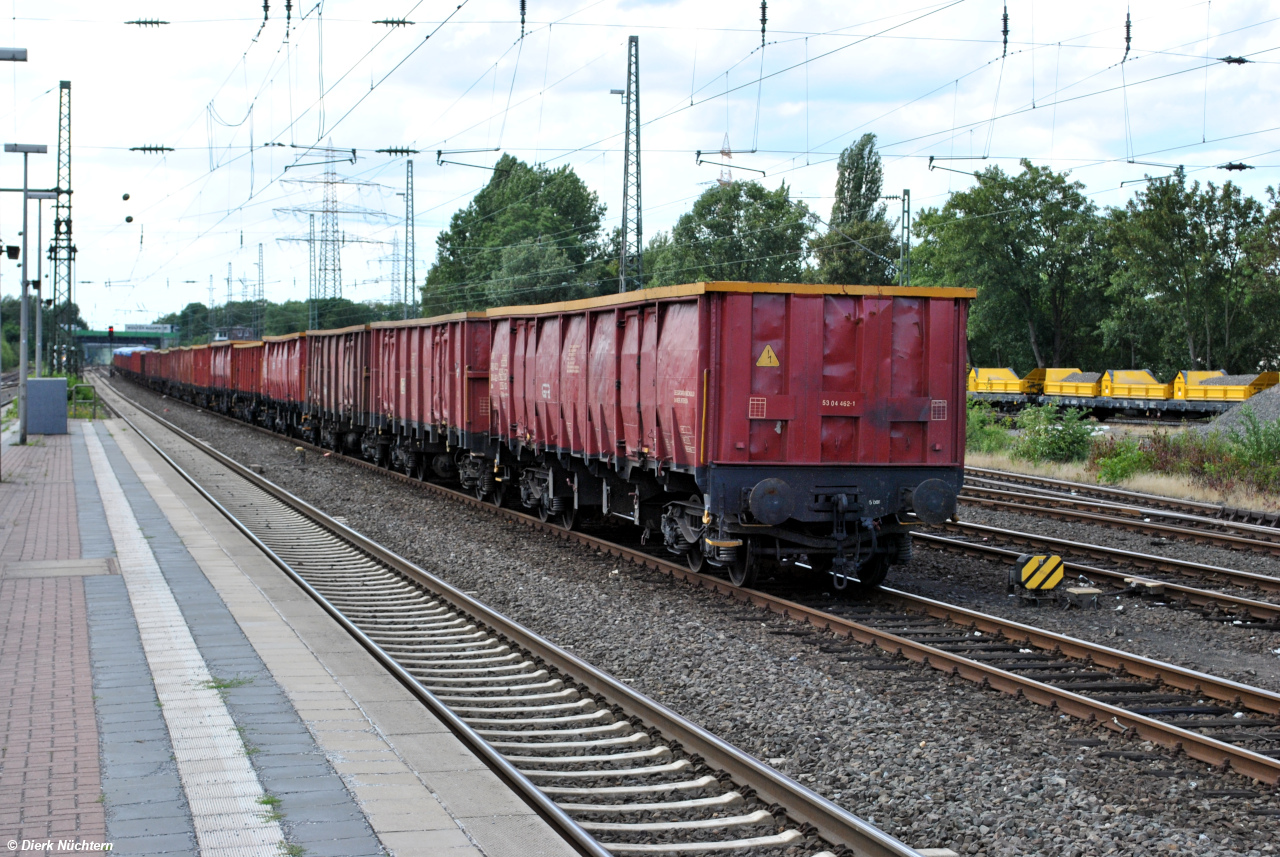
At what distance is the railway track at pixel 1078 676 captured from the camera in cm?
696

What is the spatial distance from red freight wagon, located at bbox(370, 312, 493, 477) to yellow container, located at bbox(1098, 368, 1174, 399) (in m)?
30.5

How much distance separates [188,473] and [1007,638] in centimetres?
1912

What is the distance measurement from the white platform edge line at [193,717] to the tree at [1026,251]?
176 ft

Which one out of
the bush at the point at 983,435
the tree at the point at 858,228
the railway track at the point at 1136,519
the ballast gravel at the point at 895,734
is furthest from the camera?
the tree at the point at 858,228

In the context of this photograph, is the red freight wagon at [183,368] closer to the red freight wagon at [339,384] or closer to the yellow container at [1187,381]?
the red freight wagon at [339,384]

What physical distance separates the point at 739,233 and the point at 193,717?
203ft

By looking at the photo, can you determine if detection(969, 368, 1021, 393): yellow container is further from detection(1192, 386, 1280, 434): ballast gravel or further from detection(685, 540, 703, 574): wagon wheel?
detection(685, 540, 703, 574): wagon wheel

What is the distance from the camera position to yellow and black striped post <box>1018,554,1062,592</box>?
37.0 ft

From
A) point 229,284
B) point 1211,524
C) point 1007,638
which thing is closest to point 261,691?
point 1007,638

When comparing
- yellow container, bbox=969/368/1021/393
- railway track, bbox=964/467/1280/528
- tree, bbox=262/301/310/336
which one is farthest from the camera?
tree, bbox=262/301/310/336

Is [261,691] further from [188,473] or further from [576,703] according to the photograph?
[188,473]

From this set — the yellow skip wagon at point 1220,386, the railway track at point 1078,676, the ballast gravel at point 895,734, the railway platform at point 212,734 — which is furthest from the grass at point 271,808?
the yellow skip wagon at point 1220,386

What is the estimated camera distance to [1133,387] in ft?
146

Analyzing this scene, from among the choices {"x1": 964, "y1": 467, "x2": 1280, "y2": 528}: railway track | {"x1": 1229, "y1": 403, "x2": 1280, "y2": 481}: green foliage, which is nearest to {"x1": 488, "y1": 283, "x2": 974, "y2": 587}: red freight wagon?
{"x1": 964, "y1": 467, "x2": 1280, "y2": 528}: railway track
